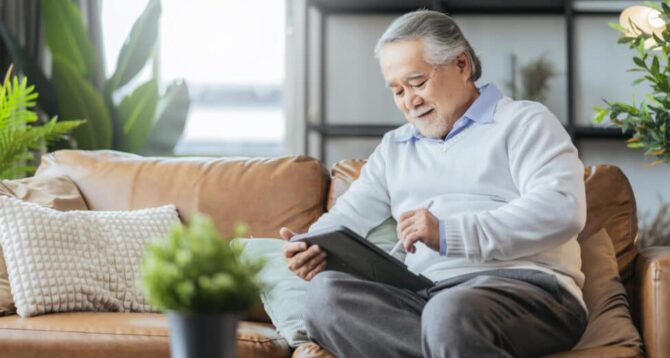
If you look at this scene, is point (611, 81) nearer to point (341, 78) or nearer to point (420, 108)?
point (341, 78)

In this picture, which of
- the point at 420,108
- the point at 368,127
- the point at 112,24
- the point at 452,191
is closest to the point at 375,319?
the point at 452,191

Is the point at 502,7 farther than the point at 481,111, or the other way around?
the point at 502,7

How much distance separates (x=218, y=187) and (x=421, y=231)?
3.03ft

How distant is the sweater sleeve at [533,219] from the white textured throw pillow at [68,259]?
2.84ft

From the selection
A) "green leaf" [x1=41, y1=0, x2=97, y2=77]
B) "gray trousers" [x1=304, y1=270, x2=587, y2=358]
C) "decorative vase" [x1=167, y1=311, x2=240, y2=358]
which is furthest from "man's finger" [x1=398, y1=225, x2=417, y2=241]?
"green leaf" [x1=41, y1=0, x2=97, y2=77]

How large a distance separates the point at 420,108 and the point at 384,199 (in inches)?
10.0

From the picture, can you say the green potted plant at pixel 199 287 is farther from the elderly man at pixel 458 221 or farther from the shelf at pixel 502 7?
the shelf at pixel 502 7

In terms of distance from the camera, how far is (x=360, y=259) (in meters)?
1.83

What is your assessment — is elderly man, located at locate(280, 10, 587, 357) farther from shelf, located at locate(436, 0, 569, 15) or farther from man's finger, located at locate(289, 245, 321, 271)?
shelf, located at locate(436, 0, 569, 15)

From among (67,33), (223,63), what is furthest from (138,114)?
(223,63)

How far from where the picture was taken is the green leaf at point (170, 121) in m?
3.99

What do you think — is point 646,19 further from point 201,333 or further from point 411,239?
point 201,333

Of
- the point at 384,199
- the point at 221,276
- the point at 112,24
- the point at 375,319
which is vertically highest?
the point at 112,24

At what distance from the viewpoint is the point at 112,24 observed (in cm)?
439
